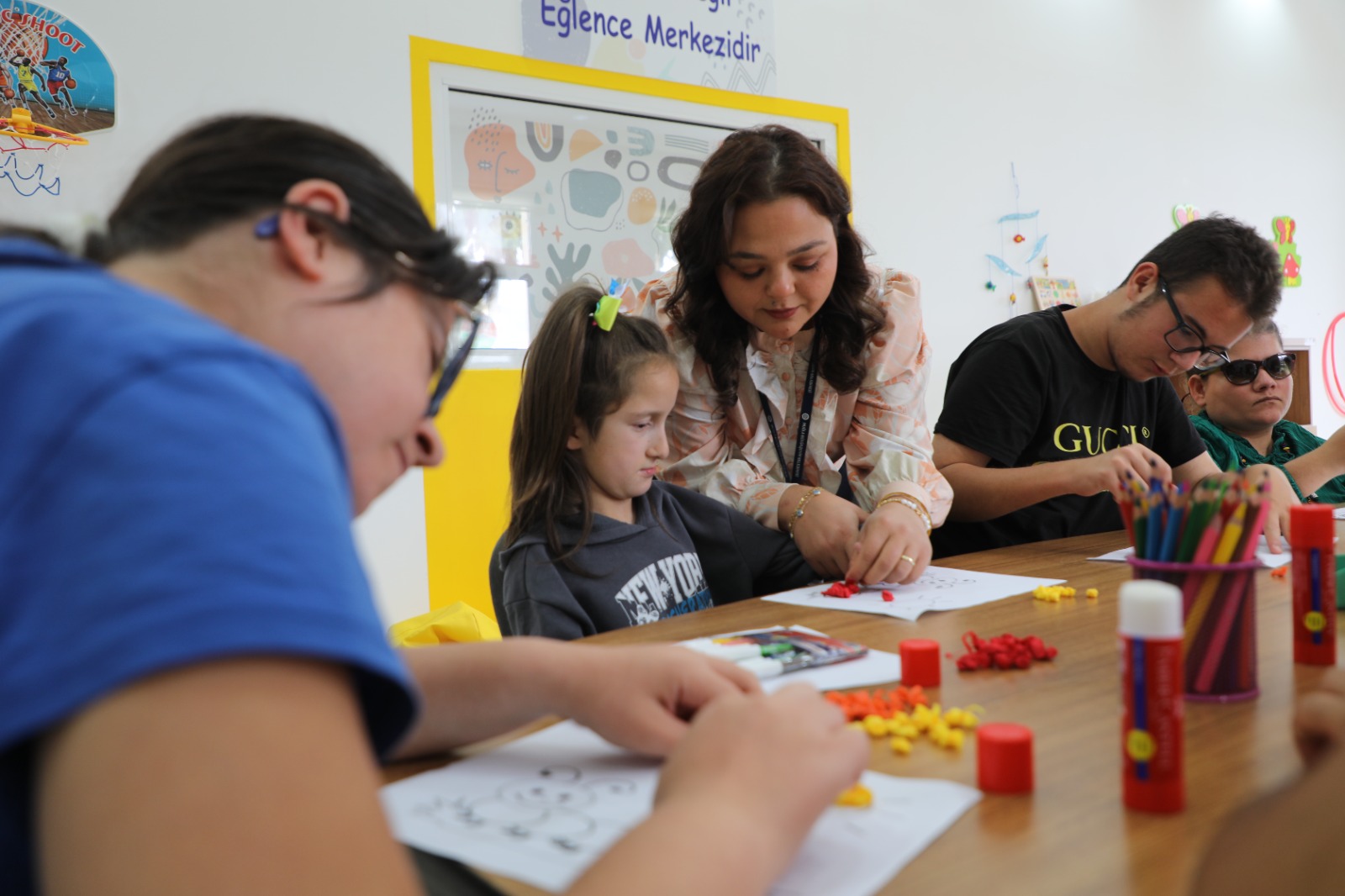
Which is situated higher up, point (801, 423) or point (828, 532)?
point (801, 423)

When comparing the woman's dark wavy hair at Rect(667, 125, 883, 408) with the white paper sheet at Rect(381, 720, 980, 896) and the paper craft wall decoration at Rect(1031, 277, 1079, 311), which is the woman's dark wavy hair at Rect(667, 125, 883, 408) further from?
the paper craft wall decoration at Rect(1031, 277, 1079, 311)

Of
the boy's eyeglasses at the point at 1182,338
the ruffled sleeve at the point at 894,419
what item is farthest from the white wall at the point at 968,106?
the boy's eyeglasses at the point at 1182,338

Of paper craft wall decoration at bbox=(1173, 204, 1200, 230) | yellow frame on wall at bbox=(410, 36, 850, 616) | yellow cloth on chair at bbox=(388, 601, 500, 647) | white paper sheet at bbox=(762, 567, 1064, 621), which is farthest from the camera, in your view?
paper craft wall decoration at bbox=(1173, 204, 1200, 230)

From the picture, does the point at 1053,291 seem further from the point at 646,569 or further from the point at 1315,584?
the point at 1315,584

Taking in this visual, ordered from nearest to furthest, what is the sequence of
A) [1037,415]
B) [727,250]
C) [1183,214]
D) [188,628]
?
[188,628] → [727,250] → [1037,415] → [1183,214]

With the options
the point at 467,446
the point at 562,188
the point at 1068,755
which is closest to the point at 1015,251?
the point at 562,188

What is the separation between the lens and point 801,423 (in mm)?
1857

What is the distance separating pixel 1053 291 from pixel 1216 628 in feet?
13.2

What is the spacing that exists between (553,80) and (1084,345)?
1857 mm

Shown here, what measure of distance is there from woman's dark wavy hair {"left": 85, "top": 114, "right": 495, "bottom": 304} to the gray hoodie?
2.98 ft

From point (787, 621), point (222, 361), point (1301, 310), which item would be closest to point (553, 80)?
point (787, 621)

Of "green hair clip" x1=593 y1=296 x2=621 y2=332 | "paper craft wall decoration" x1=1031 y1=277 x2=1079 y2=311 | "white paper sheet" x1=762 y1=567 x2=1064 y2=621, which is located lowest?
"white paper sheet" x1=762 y1=567 x2=1064 y2=621

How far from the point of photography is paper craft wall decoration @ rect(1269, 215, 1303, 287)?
578 cm

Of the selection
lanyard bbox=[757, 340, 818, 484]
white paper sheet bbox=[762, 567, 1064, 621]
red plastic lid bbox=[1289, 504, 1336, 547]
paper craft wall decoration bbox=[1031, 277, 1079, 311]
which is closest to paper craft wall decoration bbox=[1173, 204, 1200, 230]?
paper craft wall decoration bbox=[1031, 277, 1079, 311]
